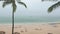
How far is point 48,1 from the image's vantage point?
15.4 metres

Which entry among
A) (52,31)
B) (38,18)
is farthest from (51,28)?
(38,18)

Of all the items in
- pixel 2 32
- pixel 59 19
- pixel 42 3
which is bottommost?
pixel 2 32

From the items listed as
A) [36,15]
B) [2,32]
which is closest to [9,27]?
[2,32]

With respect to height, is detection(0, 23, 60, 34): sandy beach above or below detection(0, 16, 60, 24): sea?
below

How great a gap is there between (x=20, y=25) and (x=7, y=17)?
1.50 m

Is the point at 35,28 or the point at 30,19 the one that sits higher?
the point at 30,19

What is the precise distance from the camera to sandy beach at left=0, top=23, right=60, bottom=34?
15961 millimetres

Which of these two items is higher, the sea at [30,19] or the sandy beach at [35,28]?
the sea at [30,19]

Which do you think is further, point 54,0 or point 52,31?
point 52,31

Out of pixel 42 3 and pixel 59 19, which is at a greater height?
pixel 42 3

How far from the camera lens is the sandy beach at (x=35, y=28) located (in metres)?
16.0

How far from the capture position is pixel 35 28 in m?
16.0

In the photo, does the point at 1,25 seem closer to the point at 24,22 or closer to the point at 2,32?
the point at 2,32

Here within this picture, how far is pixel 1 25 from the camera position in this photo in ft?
52.3
